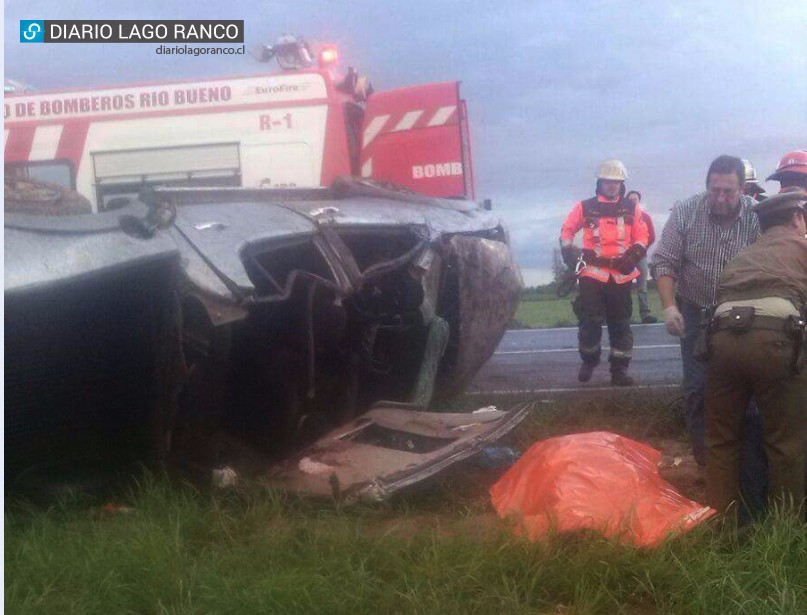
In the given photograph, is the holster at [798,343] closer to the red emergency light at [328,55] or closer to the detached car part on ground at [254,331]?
the detached car part on ground at [254,331]

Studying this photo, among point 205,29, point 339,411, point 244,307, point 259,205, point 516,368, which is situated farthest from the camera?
point 516,368

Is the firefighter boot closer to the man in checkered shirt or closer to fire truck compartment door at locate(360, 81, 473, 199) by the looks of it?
fire truck compartment door at locate(360, 81, 473, 199)

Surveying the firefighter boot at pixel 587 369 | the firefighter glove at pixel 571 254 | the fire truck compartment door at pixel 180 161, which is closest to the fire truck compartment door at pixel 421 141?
the firefighter glove at pixel 571 254

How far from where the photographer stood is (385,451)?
3926 millimetres

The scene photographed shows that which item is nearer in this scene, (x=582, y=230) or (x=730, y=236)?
(x=730, y=236)

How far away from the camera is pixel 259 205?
12.7ft

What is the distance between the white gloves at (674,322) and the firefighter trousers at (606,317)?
2578 mm

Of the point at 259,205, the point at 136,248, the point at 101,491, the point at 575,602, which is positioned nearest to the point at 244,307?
the point at 136,248

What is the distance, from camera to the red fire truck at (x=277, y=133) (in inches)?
251

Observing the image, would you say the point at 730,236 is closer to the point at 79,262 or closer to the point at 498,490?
the point at 498,490

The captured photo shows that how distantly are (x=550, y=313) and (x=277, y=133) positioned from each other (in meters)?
10.7

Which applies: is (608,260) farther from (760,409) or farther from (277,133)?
(760,409)

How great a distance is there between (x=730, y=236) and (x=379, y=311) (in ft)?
5.33

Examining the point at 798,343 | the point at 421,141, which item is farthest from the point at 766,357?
the point at 421,141
